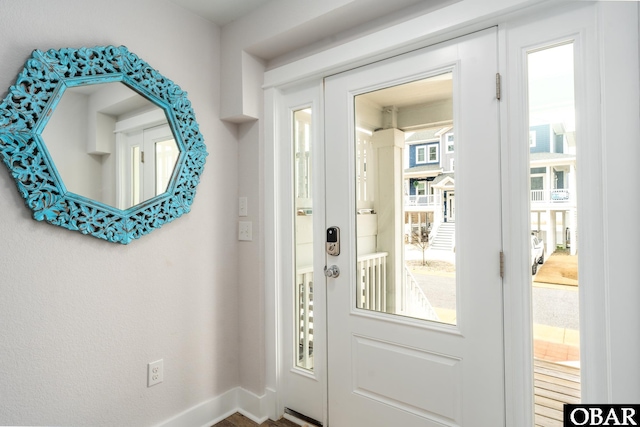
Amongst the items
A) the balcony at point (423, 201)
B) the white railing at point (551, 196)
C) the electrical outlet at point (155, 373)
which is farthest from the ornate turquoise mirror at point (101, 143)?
the white railing at point (551, 196)

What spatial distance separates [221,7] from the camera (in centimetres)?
194

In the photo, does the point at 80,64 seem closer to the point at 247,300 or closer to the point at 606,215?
the point at 247,300

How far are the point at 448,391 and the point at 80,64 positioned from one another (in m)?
2.17

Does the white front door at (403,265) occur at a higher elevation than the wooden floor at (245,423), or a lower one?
higher

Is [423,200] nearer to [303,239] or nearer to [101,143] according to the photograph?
[303,239]

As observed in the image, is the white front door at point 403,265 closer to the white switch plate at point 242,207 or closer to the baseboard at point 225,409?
the baseboard at point 225,409

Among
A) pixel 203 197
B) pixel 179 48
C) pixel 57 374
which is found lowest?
pixel 57 374

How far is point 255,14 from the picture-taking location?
1.96 meters

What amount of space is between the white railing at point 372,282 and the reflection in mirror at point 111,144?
1.14 meters

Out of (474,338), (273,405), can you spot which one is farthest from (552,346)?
(273,405)

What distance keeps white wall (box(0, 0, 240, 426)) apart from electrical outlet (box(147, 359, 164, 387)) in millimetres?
26

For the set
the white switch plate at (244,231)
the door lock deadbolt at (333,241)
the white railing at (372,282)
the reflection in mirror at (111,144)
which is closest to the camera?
the reflection in mirror at (111,144)

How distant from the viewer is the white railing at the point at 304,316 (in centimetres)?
202

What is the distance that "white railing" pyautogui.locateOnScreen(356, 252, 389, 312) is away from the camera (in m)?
1.73
